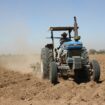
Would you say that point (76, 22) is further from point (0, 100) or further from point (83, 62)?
point (0, 100)

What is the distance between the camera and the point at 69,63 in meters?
14.2

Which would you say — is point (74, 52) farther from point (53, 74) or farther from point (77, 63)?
point (53, 74)

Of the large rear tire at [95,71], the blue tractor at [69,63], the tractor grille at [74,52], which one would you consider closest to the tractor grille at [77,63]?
the blue tractor at [69,63]

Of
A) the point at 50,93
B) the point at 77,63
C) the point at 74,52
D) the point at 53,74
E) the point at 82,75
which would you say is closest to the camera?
the point at 50,93

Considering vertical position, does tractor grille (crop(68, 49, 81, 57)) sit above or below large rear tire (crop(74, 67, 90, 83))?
above

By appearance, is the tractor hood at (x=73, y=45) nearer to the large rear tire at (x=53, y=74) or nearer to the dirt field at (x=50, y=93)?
the large rear tire at (x=53, y=74)

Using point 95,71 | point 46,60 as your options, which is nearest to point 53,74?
point 46,60

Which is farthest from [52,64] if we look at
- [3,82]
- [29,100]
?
[29,100]

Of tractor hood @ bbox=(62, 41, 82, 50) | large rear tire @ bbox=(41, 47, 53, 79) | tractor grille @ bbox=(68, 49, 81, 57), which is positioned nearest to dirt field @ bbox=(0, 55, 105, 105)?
large rear tire @ bbox=(41, 47, 53, 79)

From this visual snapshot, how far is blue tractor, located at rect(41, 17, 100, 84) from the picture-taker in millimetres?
13844

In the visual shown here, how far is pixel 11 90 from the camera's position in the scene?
12.4 metres

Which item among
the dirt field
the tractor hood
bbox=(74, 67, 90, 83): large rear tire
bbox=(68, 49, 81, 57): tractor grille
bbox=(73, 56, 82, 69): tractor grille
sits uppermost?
the tractor hood

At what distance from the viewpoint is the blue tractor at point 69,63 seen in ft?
45.4

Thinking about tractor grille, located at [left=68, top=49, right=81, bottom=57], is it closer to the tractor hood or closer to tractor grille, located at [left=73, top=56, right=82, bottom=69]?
the tractor hood
